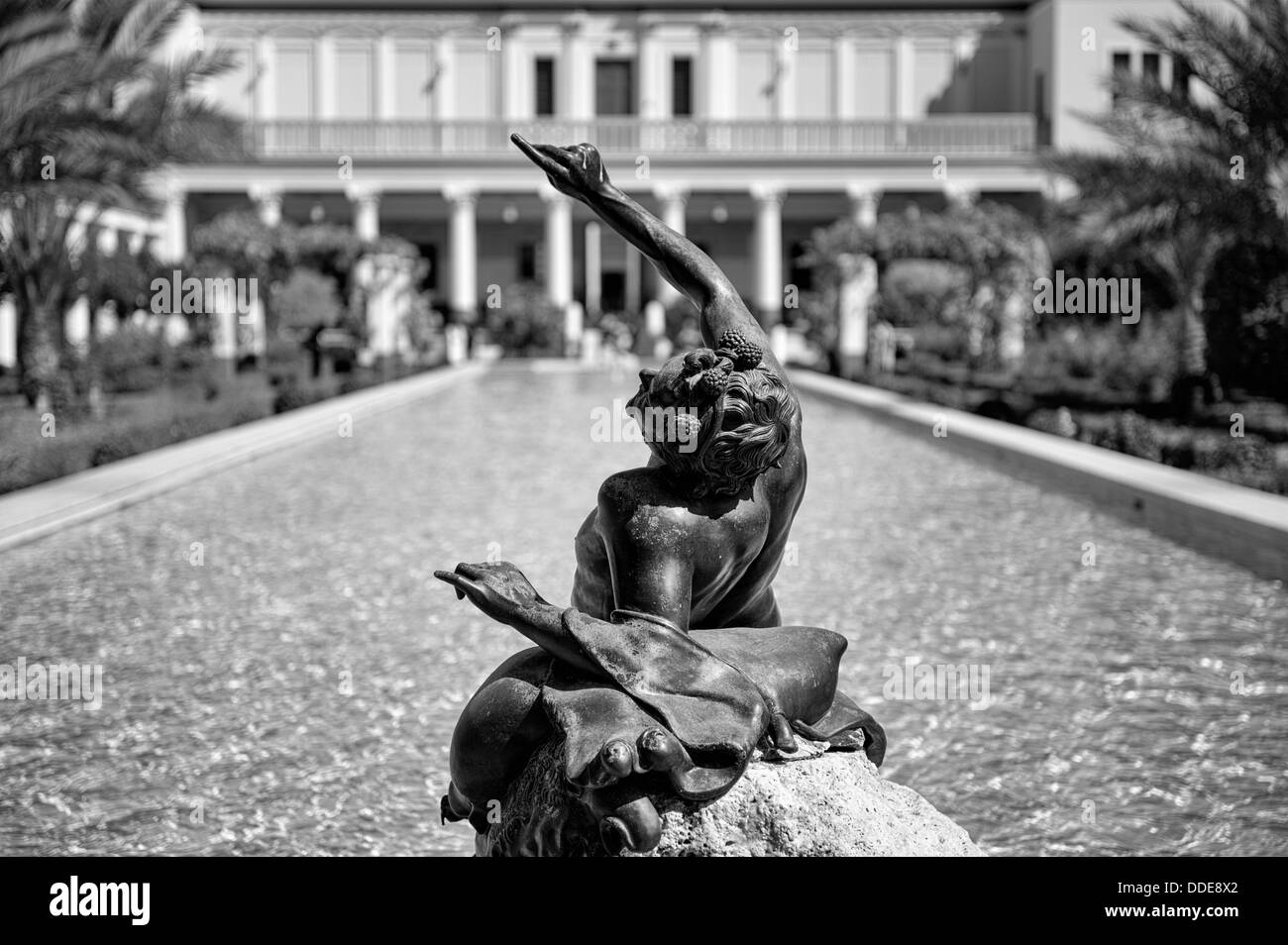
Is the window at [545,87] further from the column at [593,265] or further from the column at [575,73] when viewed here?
the column at [593,265]

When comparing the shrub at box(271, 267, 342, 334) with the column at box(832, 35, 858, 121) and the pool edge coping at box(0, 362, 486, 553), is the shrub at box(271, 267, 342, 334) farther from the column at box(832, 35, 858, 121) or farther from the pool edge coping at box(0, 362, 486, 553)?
the column at box(832, 35, 858, 121)

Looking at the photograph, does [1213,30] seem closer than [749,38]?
Yes

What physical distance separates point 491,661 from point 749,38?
1581 inches

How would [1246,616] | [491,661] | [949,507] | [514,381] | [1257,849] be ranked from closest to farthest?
1. [1257,849]
2. [491,661]
3. [1246,616]
4. [949,507]
5. [514,381]

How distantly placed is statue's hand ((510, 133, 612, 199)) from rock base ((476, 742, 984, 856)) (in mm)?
1148


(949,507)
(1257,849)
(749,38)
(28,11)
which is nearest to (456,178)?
(749,38)

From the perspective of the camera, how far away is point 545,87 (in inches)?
1738

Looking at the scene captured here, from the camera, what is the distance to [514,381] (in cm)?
2841

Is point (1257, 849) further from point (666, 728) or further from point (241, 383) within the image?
point (241, 383)

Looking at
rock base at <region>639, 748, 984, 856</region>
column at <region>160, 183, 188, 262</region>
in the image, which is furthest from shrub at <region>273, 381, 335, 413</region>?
column at <region>160, 183, 188, 262</region>

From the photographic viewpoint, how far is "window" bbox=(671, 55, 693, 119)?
144 ft

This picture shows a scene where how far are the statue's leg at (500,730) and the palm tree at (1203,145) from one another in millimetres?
13782

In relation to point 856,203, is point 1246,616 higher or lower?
lower

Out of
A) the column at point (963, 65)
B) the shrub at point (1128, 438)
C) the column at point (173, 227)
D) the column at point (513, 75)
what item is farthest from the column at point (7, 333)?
the column at point (963, 65)
